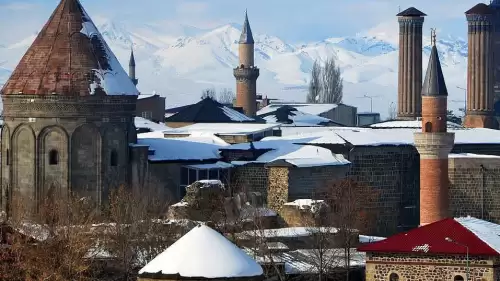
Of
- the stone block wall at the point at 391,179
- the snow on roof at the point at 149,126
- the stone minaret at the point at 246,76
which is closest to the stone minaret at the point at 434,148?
the stone block wall at the point at 391,179

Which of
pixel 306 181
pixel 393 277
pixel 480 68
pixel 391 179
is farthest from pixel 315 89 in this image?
pixel 393 277

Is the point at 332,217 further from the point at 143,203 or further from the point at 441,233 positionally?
the point at 441,233

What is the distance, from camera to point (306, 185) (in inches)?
2388

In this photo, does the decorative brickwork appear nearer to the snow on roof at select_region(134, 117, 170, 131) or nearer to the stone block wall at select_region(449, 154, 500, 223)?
the snow on roof at select_region(134, 117, 170, 131)

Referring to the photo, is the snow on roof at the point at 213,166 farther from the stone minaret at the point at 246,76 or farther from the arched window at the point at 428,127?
the stone minaret at the point at 246,76

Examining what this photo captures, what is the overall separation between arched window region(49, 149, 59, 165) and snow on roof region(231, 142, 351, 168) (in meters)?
7.19

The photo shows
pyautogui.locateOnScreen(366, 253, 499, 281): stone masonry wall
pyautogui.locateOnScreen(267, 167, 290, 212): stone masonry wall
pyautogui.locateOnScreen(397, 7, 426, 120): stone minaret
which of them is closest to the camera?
pyautogui.locateOnScreen(366, 253, 499, 281): stone masonry wall

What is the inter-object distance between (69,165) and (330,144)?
1117 cm

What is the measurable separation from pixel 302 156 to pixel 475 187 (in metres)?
7.33

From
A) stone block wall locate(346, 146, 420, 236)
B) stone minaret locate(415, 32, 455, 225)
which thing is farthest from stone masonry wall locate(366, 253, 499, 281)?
stone block wall locate(346, 146, 420, 236)

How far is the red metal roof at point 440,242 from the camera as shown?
43188 millimetres

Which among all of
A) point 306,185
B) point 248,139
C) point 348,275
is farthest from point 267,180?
point 348,275

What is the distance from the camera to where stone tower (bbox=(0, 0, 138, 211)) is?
56438mm

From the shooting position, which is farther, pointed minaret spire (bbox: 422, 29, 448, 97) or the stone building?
pointed minaret spire (bbox: 422, 29, 448, 97)
